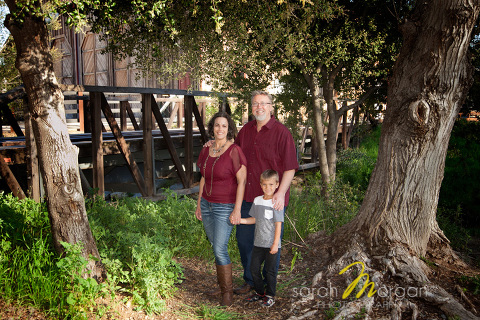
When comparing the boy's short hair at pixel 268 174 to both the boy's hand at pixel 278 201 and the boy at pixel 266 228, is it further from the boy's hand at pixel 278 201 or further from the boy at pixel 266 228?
the boy's hand at pixel 278 201

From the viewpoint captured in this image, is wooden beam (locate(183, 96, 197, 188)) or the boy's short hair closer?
the boy's short hair

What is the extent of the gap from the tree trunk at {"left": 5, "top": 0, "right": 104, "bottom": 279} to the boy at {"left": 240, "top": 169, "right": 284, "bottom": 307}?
1533 mm

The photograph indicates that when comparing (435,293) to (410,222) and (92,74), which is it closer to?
(410,222)

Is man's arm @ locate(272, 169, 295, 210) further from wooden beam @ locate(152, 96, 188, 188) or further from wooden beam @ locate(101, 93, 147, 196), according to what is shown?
wooden beam @ locate(152, 96, 188, 188)

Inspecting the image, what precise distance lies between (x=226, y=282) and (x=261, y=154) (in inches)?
50.2

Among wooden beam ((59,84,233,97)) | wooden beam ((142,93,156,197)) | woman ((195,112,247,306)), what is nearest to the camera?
woman ((195,112,247,306))

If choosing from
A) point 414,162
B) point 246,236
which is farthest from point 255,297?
point 414,162

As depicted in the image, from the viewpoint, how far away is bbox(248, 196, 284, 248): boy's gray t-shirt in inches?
148

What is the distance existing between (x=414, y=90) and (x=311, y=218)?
8.41 feet

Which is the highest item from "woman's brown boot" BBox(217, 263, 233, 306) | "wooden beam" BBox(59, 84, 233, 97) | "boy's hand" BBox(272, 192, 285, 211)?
"wooden beam" BBox(59, 84, 233, 97)

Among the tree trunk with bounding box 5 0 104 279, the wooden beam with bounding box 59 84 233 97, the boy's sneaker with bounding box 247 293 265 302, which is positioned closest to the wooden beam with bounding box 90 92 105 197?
the wooden beam with bounding box 59 84 233 97

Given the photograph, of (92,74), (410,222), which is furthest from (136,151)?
(92,74)

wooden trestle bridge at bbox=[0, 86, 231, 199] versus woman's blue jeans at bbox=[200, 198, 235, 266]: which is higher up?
wooden trestle bridge at bbox=[0, 86, 231, 199]

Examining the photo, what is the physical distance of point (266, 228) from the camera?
12.4ft
